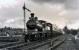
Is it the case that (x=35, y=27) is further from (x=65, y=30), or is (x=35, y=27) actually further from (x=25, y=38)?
Answer: (x=65, y=30)

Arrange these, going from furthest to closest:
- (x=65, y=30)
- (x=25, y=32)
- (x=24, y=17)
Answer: (x=65, y=30) → (x=25, y=32) → (x=24, y=17)

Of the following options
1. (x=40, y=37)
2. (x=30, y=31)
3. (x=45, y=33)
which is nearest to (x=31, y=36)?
(x=30, y=31)

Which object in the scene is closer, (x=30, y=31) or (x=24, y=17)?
(x=24, y=17)

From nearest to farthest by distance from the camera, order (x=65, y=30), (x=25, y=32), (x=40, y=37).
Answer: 1. (x=25, y=32)
2. (x=40, y=37)
3. (x=65, y=30)

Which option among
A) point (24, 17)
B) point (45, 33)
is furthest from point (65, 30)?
point (24, 17)

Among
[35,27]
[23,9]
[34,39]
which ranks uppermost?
[23,9]

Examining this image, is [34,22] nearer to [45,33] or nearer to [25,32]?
[25,32]

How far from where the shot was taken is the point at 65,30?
12975cm

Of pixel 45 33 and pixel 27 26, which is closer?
pixel 27 26

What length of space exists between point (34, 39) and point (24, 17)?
546cm

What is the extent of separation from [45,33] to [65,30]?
90.1 m

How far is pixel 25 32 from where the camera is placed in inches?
1385

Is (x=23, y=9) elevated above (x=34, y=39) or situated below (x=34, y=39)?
above

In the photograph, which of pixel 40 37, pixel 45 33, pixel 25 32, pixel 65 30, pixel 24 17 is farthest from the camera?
pixel 65 30
